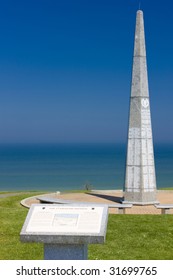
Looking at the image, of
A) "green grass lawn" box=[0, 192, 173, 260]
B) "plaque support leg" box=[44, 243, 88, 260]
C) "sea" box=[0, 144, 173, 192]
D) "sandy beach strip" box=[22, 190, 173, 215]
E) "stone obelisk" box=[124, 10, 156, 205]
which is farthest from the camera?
"sea" box=[0, 144, 173, 192]

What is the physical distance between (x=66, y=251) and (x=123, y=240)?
5.07 meters

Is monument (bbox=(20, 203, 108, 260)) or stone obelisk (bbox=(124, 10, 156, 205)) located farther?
stone obelisk (bbox=(124, 10, 156, 205))

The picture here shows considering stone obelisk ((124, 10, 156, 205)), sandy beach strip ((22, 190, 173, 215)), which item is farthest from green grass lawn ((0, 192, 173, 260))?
stone obelisk ((124, 10, 156, 205))

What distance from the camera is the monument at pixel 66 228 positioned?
7738 mm

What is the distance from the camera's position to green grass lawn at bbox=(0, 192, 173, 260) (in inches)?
455

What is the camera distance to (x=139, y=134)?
19250 mm

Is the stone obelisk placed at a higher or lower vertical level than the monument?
higher

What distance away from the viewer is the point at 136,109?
63.2 ft

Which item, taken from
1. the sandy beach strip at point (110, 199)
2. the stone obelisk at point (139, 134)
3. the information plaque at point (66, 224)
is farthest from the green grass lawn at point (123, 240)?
the stone obelisk at point (139, 134)

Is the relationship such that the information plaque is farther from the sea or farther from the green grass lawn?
the sea

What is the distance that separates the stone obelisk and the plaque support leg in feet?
37.8

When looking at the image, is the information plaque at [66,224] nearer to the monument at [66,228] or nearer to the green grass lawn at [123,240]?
the monument at [66,228]

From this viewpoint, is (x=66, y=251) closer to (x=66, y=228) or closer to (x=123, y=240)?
(x=66, y=228)
